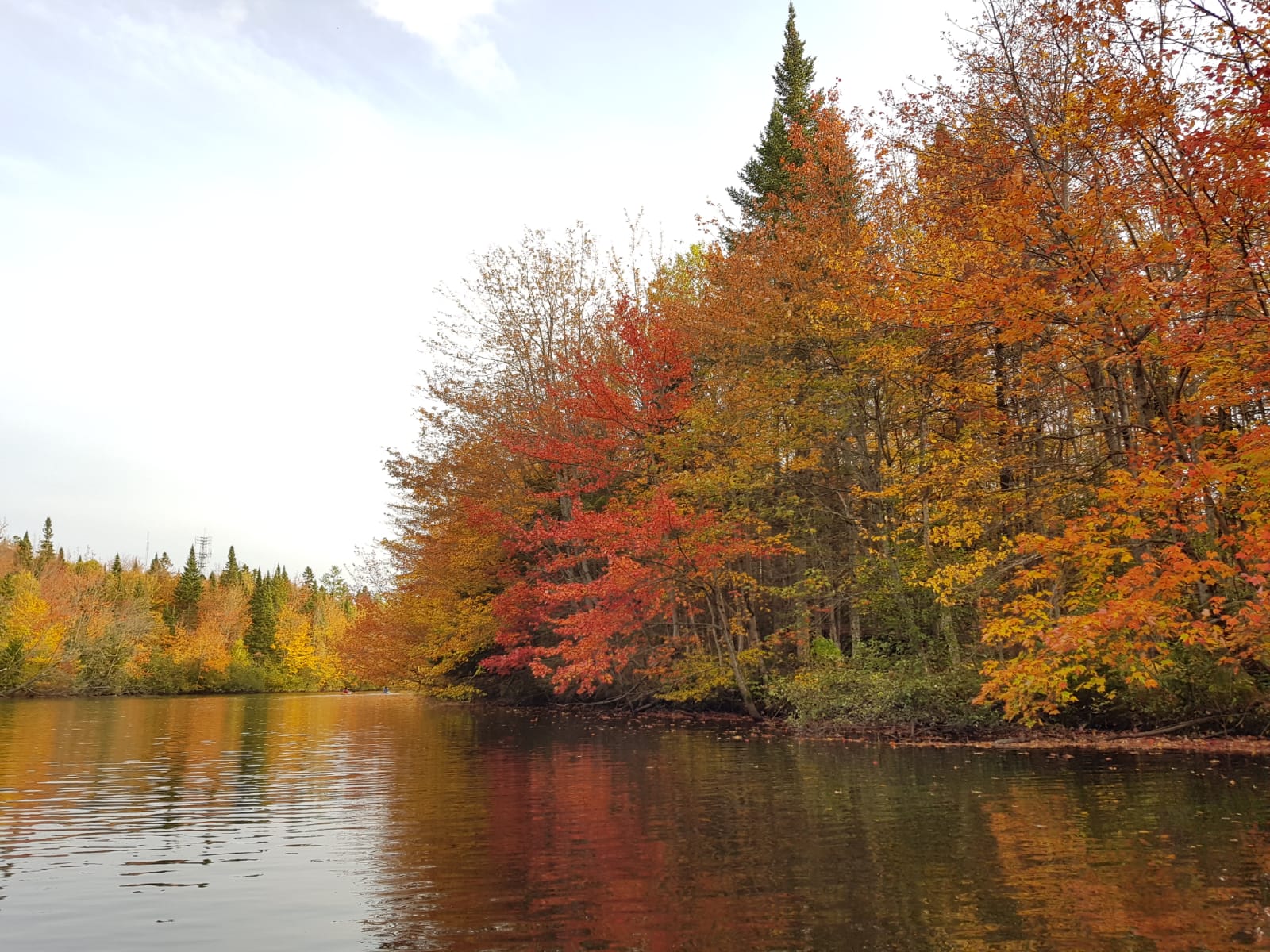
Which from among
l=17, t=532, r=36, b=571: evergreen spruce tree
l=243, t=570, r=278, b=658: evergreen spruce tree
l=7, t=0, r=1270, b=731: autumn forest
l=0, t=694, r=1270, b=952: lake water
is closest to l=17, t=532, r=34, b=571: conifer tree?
l=17, t=532, r=36, b=571: evergreen spruce tree

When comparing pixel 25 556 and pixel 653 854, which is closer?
pixel 653 854

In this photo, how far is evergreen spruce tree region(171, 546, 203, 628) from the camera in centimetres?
9762

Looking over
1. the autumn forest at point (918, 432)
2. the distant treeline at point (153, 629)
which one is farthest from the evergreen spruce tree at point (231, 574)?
the autumn forest at point (918, 432)

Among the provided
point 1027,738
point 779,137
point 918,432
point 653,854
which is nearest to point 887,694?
point 1027,738

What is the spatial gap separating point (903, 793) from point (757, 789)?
2273mm

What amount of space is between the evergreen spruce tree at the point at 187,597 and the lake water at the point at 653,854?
87.0 m

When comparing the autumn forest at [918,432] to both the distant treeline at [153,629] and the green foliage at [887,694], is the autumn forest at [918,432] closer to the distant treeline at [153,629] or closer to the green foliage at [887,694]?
the green foliage at [887,694]

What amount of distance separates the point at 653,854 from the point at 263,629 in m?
98.8

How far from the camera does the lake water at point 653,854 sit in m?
6.71

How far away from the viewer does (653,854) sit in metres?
9.50

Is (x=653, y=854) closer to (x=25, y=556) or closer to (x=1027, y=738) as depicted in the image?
(x=1027, y=738)

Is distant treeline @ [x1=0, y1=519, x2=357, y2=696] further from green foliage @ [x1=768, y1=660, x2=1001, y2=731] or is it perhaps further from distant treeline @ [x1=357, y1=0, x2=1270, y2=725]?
green foliage @ [x1=768, y1=660, x2=1001, y2=731]

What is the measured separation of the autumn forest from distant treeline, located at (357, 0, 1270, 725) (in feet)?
0.38

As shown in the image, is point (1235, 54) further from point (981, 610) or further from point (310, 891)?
point (310, 891)
